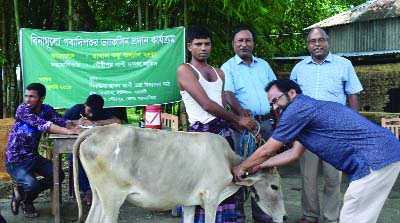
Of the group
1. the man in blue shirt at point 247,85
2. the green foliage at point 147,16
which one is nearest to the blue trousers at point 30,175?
the man in blue shirt at point 247,85

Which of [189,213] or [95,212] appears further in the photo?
[189,213]

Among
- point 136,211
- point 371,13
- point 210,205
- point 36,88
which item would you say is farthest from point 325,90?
point 371,13

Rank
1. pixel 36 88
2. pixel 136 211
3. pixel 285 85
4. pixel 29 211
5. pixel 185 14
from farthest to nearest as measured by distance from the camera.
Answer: pixel 185 14 < pixel 136 211 < pixel 29 211 < pixel 36 88 < pixel 285 85

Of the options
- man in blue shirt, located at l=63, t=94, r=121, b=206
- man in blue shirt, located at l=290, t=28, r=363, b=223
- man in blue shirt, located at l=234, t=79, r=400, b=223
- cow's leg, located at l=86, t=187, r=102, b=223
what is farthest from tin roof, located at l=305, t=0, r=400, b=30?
cow's leg, located at l=86, t=187, r=102, b=223

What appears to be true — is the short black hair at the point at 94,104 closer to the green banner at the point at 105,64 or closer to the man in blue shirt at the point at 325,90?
Answer: the green banner at the point at 105,64

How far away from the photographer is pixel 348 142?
3.18 m

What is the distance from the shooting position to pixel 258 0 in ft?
22.9

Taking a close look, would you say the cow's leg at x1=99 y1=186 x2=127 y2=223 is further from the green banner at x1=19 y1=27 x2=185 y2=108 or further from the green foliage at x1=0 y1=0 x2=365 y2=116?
the green foliage at x1=0 y1=0 x2=365 y2=116

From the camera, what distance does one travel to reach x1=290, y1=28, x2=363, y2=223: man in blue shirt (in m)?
4.65

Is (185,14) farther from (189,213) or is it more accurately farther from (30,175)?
(189,213)

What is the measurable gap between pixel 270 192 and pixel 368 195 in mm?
845

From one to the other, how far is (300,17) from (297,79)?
45.4 ft

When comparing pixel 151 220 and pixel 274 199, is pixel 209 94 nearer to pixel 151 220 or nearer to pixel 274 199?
pixel 274 199

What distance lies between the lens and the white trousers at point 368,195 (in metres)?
3.18
